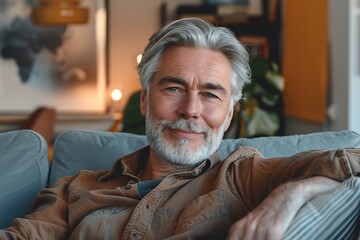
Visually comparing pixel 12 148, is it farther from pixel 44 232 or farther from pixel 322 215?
pixel 322 215

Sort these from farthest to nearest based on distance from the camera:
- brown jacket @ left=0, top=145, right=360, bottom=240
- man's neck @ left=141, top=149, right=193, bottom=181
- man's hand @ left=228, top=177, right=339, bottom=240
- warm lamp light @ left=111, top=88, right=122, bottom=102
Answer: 1. warm lamp light @ left=111, top=88, right=122, bottom=102
2. man's neck @ left=141, top=149, right=193, bottom=181
3. brown jacket @ left=0, top=145, right=360, bottom=240
4. man's hand @ left=228, top=177, right=339, bottom=240

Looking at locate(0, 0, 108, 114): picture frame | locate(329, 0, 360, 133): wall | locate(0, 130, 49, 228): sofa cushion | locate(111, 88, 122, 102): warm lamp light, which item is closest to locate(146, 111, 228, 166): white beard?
locate(0, 130, 49, 228): sofa cushion

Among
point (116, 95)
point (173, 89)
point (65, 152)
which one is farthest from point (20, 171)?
point (116, 95)

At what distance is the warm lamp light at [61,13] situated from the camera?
14.6 feet

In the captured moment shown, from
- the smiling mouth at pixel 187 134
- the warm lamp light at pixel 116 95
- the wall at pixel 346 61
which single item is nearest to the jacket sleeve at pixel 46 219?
the smiling mouth at pixel 187 134

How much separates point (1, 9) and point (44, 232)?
4.25 m

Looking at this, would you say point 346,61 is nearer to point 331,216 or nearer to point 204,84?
point 204,84

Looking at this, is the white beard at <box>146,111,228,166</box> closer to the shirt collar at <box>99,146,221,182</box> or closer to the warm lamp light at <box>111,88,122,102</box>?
the shirt collar at <box>99,146,221,182</box>

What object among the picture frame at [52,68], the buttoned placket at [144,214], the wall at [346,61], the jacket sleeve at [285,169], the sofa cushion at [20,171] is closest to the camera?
the jacket sleeve at [285,169]

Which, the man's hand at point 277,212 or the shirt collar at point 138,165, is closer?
the man's hand at point 277,212

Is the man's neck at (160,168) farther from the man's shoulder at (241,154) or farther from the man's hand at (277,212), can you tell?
the man's hand at (277,212)

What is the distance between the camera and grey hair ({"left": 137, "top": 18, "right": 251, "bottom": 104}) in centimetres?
208

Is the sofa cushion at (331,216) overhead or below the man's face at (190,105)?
below

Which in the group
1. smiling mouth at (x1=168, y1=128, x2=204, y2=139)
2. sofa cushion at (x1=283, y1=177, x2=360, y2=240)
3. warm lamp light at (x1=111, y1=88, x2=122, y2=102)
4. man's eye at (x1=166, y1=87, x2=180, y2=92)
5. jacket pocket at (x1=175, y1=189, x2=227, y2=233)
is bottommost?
warm lamp light at (x1=111, y1=88, x2=122, y2=102)
